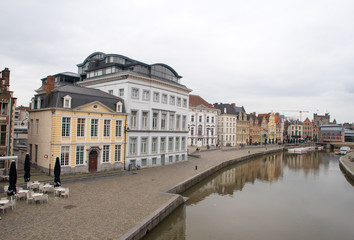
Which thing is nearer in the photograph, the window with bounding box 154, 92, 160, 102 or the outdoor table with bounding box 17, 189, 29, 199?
the outdoor table with bounding box 17, 189, 29, 199

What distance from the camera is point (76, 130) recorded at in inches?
1009

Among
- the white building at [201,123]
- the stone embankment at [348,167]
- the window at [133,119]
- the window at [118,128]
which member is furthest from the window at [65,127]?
the white building at [201,123]

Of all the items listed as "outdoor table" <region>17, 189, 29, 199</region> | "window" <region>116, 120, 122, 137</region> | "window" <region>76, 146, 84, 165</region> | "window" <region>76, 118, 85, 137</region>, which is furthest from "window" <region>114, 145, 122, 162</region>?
"outdoor table" <region>17, 189, 29, 199</region>

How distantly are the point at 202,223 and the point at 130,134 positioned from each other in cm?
1641

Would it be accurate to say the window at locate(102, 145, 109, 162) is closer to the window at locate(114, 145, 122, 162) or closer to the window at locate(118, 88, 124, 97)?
the window at locate(114, 145, 122, 162)

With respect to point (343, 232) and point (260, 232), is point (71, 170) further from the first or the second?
point (343, 232)

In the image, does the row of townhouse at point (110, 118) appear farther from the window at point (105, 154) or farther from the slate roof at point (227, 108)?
the slate roof at point (227, 108)

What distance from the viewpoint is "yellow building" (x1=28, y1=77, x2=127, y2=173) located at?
2456 cm

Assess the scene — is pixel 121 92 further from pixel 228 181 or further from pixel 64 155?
pixel 228 181

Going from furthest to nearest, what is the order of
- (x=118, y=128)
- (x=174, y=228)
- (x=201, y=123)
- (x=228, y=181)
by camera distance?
(x=201, y=123), (x=228, y=181), (x=118, y=128), (x=174, y=228)

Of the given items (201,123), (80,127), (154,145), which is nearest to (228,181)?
(154,145)

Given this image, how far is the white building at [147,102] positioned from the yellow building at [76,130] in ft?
6.58

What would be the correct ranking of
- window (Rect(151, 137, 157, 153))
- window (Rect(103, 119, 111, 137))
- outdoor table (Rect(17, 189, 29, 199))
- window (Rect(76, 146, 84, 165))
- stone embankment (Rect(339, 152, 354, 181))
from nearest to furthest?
outdoor table (Rect(17, 189, 29, 199))
window (Rect(76, 146, 84, 165))
window (Rect(103, 119, 111, 137))
window (Rect(151, 137, 157, 153))
stone embankment (Rect(339, 152, 354, 181))

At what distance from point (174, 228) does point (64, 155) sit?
46.8ft
